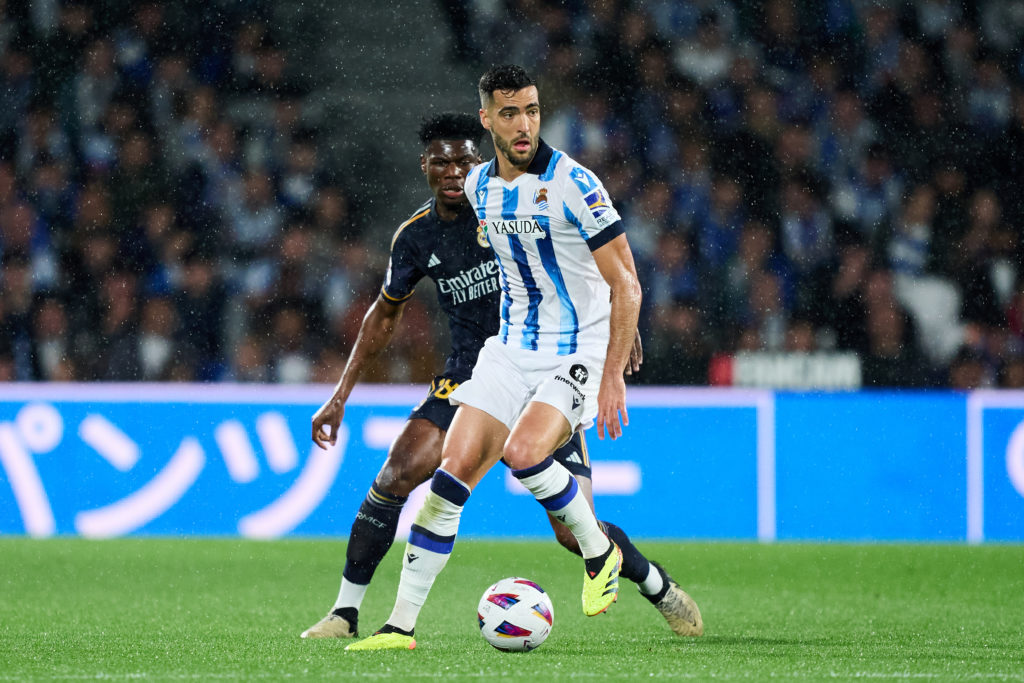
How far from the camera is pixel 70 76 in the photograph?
11.3m

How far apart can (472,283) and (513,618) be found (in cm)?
131

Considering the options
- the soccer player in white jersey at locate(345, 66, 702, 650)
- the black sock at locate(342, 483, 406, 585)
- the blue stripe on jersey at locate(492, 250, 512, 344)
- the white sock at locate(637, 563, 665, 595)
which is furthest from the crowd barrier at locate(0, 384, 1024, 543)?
the soccer player in white jersey at locate(345, 66, 702, 650)

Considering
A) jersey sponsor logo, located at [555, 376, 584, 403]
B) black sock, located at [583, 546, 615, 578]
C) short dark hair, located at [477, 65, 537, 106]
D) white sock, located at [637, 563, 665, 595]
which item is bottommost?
white sock, located at [637, 563, 665, 595]

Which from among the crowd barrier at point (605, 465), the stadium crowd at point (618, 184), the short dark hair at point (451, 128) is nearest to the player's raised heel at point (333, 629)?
the short dark hair at point (451, 128)

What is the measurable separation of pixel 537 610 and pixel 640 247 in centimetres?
661

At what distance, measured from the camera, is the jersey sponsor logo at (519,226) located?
442cm

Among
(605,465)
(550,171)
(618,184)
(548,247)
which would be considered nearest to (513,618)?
(548,247)

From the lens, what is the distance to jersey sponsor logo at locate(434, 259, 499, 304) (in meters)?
5.04

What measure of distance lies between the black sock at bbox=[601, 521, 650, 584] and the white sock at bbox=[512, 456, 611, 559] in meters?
0.49

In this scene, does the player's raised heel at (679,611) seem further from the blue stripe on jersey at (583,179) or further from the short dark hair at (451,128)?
the short dark hair at (451,128)

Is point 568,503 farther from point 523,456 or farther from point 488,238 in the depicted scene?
point 488,238

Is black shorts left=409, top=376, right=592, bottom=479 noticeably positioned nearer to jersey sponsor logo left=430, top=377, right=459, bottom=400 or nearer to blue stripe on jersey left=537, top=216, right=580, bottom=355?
jersey sponsor logo left=430, top=377, right=459, bottom=400

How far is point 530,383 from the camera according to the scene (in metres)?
4.47

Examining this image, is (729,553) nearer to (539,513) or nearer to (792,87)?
(539,513)
